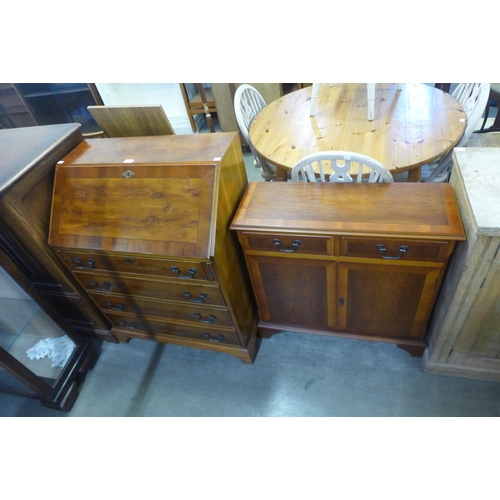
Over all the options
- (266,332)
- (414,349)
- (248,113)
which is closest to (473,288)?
(414,349)

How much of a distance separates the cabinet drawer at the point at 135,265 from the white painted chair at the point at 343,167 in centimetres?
A: 62

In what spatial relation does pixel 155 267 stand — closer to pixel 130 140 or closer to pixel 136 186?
pixel 136 186

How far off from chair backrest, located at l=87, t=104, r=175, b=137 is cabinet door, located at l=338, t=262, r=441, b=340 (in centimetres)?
99

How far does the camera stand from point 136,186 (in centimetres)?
122

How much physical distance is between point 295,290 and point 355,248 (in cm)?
37

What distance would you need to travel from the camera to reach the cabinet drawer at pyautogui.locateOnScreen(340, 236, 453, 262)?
111cm

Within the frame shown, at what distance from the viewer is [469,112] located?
5.81 feet

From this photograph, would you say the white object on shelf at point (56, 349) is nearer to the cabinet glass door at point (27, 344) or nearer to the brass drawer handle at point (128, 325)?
the cabinet glass door at point (27, 344)

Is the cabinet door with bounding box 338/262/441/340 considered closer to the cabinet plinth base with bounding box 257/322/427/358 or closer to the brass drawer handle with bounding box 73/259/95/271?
the cabinet plinth base with bounding box 257/322/427/358

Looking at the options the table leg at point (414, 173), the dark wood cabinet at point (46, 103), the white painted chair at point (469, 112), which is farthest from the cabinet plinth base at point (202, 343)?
the dark wood cabinet at point (46, 103)

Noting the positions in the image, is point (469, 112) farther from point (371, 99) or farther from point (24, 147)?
point (24, 147)

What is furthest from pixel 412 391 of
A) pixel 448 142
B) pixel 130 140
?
pixel 130 140

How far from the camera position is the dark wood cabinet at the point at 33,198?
1205 mm

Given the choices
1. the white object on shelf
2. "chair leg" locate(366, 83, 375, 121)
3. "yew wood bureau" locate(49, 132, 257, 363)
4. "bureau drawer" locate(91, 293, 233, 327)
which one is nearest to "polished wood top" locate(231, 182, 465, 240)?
"yew wood bureau" locate(49, 132, 257, 363)
